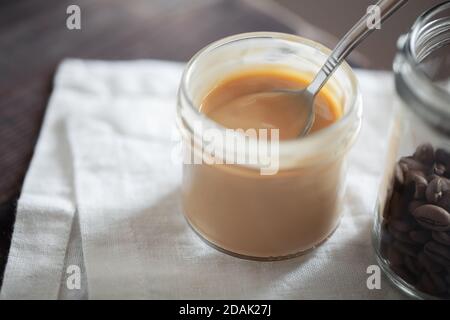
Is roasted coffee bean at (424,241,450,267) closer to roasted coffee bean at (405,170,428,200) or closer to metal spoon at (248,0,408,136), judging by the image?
roasted coffee bean at (405,170,428,200)

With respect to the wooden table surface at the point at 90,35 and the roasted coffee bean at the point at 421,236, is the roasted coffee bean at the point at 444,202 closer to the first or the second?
the roasted coffee bean at the point at 421,236

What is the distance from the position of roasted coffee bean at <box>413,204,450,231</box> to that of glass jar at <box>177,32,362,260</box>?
8 centimetres

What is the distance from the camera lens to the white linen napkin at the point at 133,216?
22.7 inches

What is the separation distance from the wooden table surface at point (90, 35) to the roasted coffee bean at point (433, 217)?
0.41 metres

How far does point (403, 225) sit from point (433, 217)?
1.2 inches

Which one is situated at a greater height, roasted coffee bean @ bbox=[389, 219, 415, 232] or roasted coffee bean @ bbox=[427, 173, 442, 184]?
roasted coffee bean @ bbox=[427, 173, 442, 184]

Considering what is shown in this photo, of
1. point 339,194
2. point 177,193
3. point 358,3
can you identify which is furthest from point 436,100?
point 358,3

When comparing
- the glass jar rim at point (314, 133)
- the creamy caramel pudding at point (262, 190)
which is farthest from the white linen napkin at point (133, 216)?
the glass jar rim at point (314, 133)

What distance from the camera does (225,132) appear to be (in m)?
0.52

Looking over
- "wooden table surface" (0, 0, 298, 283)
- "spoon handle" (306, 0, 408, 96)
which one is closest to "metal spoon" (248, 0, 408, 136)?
"spoon handle" (306, 0, 408, 96)

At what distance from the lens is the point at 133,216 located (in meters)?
0.63

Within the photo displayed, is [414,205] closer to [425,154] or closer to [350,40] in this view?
[425,154]

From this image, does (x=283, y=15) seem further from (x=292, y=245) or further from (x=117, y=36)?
(x=292, y=245)

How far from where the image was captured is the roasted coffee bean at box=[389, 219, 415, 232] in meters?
0.55
